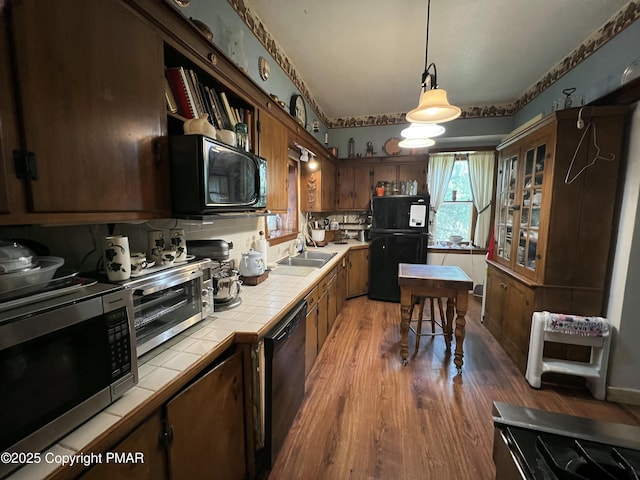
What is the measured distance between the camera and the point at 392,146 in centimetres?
445

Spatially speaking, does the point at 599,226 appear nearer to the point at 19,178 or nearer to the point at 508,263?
the point at 508,263

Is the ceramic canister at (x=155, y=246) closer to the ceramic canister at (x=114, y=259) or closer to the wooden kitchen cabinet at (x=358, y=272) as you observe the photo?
the ceramic canister at (x=114, y=259)

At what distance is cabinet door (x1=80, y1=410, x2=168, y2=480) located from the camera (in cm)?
68

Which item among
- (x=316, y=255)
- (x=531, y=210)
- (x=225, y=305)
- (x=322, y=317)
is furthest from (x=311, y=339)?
(x=531, y=210)

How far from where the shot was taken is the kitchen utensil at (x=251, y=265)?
200 centimetres

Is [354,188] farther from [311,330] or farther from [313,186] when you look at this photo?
[311,330]

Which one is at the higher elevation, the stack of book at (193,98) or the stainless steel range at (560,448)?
the stack of book at (193,98)

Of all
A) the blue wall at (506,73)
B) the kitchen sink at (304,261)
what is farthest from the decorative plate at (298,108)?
the kitchen sink at (304,261)

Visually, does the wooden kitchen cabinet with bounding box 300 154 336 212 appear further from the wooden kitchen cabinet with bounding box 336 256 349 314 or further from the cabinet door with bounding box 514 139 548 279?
the cabinet door with bounding box 514 139 548 279

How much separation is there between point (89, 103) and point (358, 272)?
375 centimetres

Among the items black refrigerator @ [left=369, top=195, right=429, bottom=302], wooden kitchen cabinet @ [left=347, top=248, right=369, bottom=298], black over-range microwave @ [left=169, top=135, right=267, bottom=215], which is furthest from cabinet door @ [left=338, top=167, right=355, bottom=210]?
black over-range microwave @ [left=169, top=135, right=267, bottom=215]

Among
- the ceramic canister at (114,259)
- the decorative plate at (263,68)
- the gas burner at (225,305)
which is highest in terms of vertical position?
the decorative plate at (263,68)

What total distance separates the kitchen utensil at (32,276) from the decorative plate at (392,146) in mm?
4450

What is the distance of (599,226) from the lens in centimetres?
207
